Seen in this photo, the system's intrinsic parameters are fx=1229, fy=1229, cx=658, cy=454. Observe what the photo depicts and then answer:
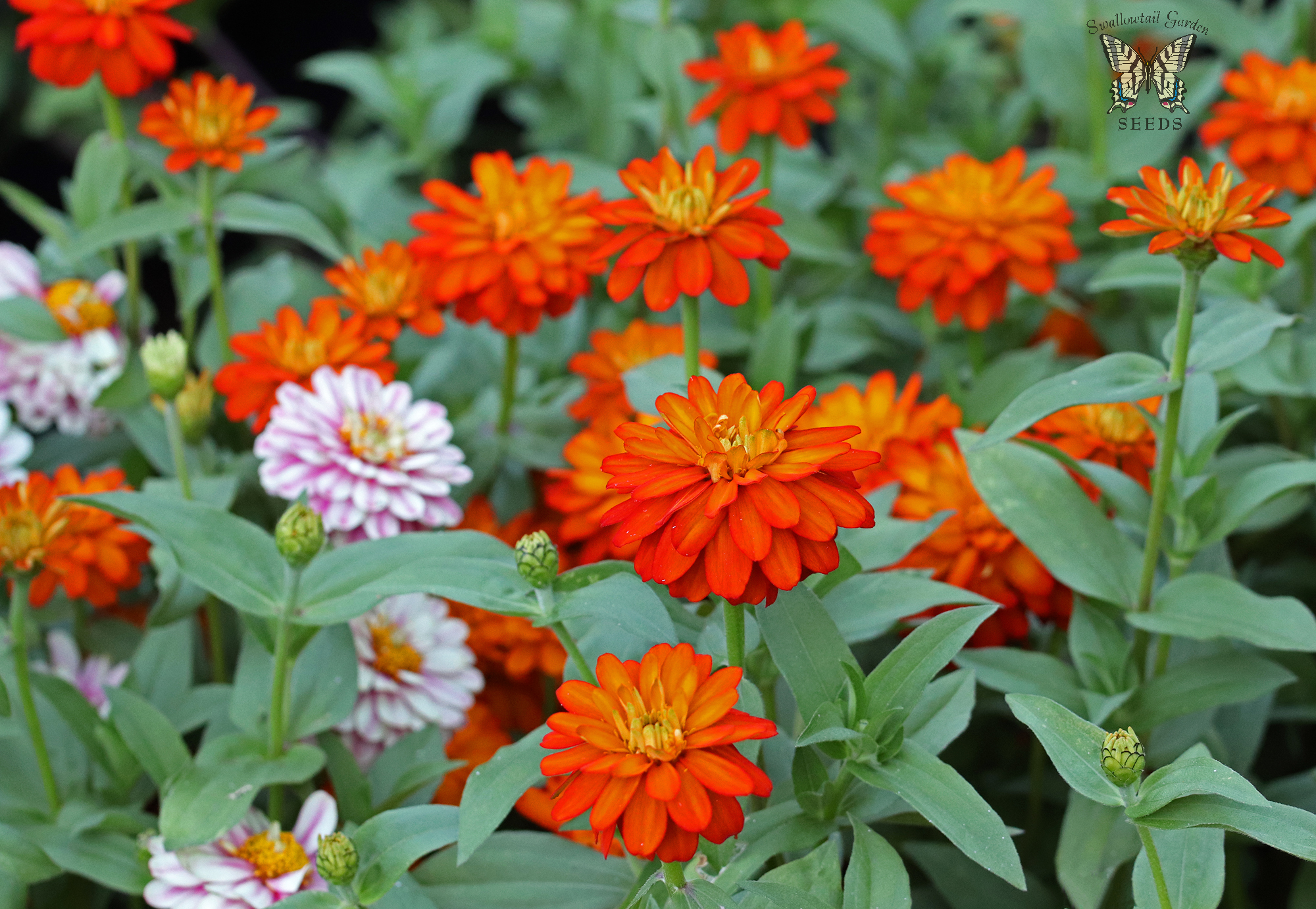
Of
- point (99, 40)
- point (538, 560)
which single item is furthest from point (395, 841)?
point (99, 40)

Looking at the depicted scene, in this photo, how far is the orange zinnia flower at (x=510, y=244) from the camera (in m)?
0.85

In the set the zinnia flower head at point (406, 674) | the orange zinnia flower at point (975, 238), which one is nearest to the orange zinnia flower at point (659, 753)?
the zinnia flower head at point (406, 674)

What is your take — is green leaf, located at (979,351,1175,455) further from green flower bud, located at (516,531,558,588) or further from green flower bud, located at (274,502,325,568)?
green flower bud, located at (274,502,325,568)

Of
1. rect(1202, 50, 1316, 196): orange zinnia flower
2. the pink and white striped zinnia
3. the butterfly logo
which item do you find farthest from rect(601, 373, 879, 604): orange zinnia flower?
rect(1202, 50, 1316, 196): orange zinnia flower

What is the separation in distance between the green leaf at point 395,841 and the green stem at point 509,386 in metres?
0.39

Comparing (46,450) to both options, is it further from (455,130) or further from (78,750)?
(455,130)

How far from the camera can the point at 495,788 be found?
0.57 metres

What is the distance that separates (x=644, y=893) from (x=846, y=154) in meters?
1.00

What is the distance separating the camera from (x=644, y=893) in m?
0.57

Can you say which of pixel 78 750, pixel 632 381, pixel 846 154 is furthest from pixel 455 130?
pixel 78 750

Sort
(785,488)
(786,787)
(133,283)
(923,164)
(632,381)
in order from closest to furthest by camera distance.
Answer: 1. (785,488)
2. (786,787)
3. (632,381)
4. (133,283)
5. (923,164)

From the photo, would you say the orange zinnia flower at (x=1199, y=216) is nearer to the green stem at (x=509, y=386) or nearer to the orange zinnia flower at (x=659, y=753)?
the orange zinnia flower at (x=659, y=753)

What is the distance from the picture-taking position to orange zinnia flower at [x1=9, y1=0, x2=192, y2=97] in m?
0.86

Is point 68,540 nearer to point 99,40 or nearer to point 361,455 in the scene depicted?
point 361,455
